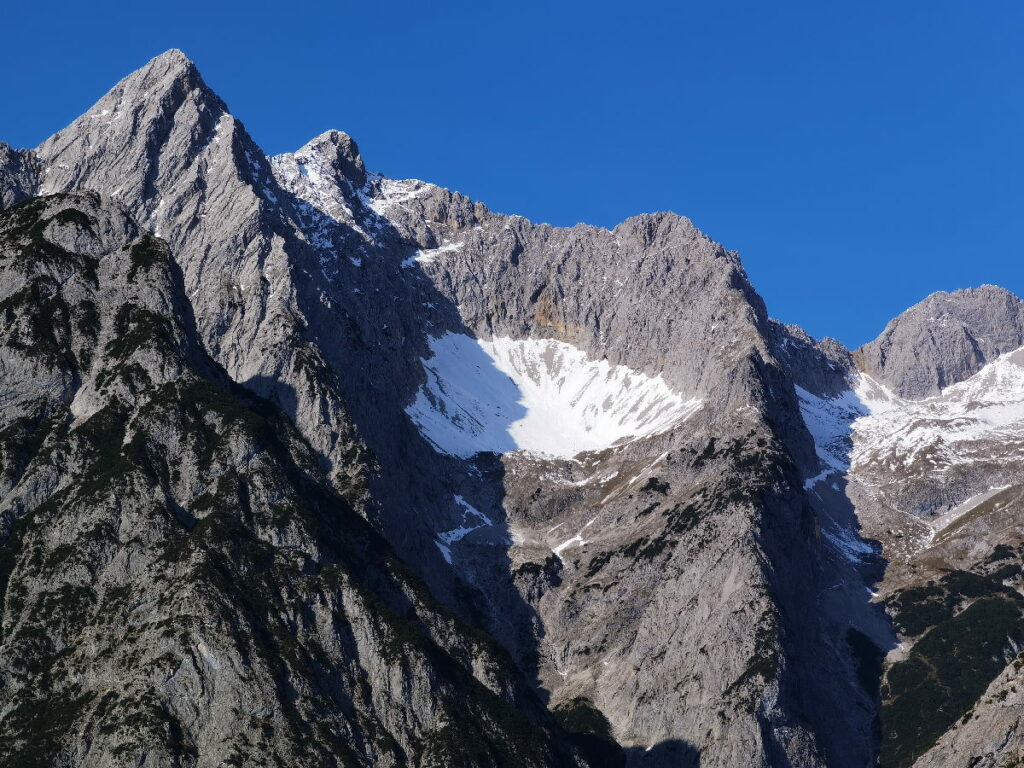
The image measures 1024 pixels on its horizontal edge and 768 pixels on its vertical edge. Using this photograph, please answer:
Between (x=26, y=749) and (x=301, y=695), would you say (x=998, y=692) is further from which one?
(x=26, y=749)

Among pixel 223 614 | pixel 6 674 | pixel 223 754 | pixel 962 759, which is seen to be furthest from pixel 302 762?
pixel 962 759

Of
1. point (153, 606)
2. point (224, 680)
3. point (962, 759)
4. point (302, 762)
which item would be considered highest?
point (153, 606)

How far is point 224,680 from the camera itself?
19300cm

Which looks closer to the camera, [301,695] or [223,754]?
[223,754]

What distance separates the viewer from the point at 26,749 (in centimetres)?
18200

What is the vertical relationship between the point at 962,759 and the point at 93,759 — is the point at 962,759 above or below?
below

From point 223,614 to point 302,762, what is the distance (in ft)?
70.6

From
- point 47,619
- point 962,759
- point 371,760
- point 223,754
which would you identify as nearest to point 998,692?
point 962,759

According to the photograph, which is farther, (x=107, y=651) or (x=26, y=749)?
(x=107, y=651)

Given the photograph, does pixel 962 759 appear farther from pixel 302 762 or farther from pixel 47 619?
pixel 47 619

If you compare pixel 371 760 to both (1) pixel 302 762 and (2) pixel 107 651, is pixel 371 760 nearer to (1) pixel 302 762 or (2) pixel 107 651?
(1) pixel 302 762

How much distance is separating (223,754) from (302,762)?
9.10 metres

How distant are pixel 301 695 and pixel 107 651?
23379 mm

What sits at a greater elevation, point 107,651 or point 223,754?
point 107,651
